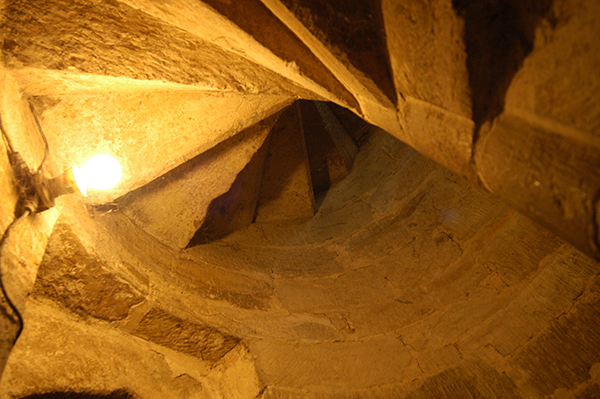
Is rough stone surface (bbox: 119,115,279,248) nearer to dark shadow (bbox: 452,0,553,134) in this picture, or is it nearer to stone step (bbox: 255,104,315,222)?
stone step (bbox: 255,104,315,222)

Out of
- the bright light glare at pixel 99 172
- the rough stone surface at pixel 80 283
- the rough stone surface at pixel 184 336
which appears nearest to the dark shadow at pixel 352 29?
the bright light glare at pixel 99 172

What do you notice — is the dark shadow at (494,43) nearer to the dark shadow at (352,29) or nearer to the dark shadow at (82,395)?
the dark shadow at (352,29)

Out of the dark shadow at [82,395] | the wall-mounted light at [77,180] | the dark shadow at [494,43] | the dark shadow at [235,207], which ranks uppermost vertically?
the dark shadow at [235,207]

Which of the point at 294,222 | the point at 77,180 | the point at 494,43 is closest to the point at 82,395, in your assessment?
the point at 77,180

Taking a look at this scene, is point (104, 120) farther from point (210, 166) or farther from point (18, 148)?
point (210, 166)

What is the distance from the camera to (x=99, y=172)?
1.88 metres

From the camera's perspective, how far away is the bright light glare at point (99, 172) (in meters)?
1.86

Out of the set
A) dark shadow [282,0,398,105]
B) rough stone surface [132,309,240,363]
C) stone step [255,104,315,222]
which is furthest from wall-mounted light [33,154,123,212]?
stone step [255,104,315,222]

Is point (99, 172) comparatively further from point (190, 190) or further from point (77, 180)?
point (190, 190)

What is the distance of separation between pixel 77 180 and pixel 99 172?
0.12 metres

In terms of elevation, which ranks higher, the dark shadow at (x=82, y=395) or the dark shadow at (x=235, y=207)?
the dark shadow at (x=235, y=207)

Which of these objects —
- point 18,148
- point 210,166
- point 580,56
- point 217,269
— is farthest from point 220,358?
point 580,56

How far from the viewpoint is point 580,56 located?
2.86 ft

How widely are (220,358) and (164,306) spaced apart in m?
0.48
